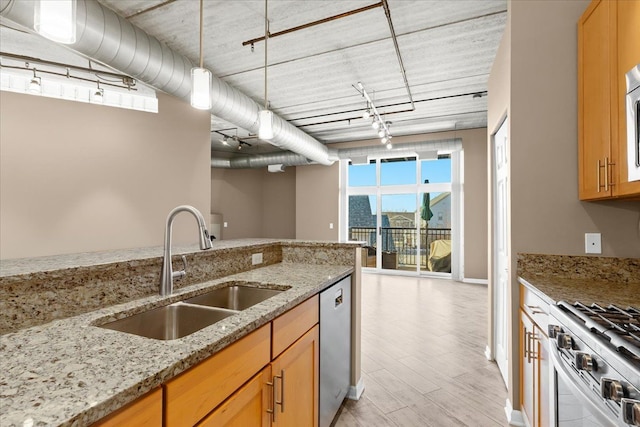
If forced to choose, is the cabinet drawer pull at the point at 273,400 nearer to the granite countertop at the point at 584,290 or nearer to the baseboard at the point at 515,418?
the granite countertop at the point at 584,290

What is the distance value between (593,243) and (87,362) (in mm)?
2558

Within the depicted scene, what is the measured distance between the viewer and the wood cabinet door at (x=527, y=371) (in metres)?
1.77

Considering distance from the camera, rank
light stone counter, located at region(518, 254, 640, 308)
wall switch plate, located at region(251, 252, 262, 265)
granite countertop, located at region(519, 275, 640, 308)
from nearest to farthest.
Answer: granite countertop, located at region(519, 275, 640, 308)
light stone counter, located at region(518, 254, 640, 308)
wall switch plate, located at region(251, 252, 262, 265)

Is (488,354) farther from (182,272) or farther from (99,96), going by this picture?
(99,96)

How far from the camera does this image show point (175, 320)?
149 centimetres

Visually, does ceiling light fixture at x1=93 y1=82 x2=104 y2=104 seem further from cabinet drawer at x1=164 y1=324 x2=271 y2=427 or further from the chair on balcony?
the chair on balcony

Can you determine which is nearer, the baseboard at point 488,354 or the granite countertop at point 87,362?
the granite countertop at point 87,362

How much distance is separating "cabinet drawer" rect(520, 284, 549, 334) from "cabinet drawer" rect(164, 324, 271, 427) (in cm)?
Answer: 139

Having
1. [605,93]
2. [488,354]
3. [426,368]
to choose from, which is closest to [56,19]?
[605,93]

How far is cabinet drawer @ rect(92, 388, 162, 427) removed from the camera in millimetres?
675

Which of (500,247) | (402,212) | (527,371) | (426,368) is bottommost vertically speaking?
(426,368)

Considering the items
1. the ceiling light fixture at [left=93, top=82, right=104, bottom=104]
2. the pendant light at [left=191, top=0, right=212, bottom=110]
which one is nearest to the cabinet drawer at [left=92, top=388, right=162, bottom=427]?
the pendant light at [left=191, top=0, right=212, bottom=110]

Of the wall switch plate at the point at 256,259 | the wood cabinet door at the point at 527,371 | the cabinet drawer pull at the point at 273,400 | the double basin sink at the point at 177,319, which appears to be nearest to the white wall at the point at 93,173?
the wall switch plate at the point at 256,259

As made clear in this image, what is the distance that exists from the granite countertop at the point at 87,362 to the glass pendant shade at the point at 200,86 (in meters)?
1.05
